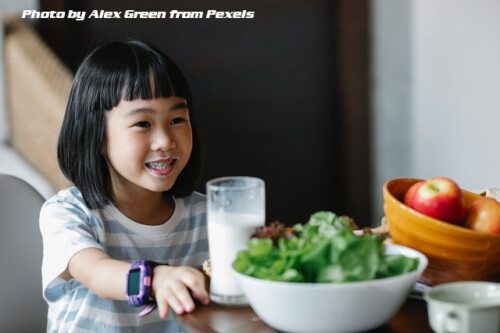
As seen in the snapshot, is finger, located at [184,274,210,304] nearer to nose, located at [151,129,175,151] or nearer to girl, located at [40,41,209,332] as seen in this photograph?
girl, located at [40,41,209,332]

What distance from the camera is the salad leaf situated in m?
0.83

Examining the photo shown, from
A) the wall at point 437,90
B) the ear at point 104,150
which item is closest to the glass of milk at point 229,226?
the ear at point 104,150

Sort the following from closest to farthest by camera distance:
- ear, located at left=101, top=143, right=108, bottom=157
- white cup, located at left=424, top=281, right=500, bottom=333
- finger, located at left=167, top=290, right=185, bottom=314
Result: white cup, located at left=424, top=281, right=500, bottom=333
finger, located at left=167, top=290, right=185, bottom=314
ear, located at left=101, top=143, right=108, bottom=157

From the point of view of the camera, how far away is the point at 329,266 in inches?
33.1

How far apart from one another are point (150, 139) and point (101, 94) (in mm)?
146

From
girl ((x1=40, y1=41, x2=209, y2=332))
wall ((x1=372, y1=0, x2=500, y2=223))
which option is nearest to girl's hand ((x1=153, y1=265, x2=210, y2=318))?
girl ((x1=40, y1=41, x2=209, y2=332))

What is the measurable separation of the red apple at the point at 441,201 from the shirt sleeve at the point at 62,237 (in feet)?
1.81

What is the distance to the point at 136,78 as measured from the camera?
4.54ft

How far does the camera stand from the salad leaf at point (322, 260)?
2.73ft

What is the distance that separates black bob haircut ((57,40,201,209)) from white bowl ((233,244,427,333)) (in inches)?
24.6

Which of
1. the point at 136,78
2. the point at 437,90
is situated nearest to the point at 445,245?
the point at 136,78

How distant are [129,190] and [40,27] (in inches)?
48.1

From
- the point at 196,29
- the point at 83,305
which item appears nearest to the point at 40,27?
the point at 196,29

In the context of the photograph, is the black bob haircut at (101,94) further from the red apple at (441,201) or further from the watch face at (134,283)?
the red apple at (441,201)
